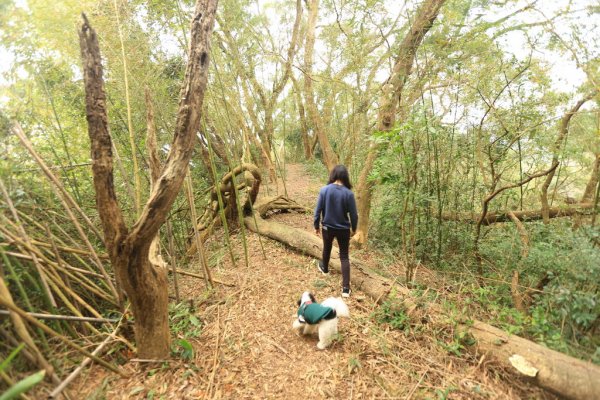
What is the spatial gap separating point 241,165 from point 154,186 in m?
2.92

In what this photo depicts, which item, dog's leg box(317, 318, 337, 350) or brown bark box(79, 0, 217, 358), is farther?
dog's leg box(317, 318, 337, 350)

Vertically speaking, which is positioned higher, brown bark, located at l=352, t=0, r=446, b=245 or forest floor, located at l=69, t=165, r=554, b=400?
brown bark, located at l=352, t=0, r=446, b=245

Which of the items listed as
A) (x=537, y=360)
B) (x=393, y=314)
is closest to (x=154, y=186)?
(x=393, y=314)

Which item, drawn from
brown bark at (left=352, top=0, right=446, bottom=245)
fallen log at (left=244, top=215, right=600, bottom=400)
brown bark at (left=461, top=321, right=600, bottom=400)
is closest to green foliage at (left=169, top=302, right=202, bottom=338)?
fallen log at (left=244, top=215, right=600, bottom=400)

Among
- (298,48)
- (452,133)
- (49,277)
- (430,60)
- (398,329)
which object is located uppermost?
(298,48)

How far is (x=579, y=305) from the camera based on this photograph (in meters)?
1.89

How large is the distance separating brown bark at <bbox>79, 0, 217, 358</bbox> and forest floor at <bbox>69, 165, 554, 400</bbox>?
14.3 inches

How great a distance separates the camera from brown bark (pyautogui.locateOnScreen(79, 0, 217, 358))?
4.72 feet

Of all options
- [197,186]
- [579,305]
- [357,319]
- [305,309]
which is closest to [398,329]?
[357,319]

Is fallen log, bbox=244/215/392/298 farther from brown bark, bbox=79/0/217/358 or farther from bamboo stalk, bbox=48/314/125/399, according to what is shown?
bamboo stalk, bbox=48/314/125/399

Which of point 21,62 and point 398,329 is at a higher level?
point 21,62

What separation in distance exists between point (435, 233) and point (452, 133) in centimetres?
145

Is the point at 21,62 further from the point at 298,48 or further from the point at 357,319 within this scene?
the point at 298,48

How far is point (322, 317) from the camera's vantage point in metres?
2.10
